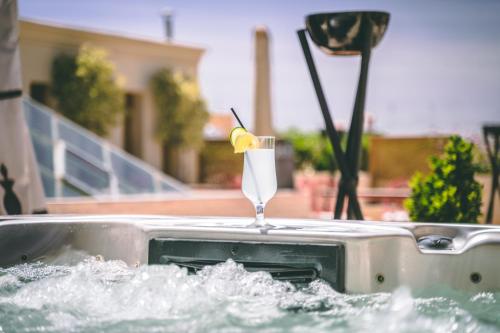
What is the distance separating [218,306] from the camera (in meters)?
1.69

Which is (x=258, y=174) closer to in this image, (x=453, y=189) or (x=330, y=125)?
(x=330, y=125)

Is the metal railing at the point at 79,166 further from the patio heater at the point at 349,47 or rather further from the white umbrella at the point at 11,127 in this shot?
the patio heater at the point at 349,47

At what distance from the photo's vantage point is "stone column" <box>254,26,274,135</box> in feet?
27.7

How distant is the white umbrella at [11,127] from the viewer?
8.80 ft

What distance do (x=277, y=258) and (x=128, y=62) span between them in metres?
10.7

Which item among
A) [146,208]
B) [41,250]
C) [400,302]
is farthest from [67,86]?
[400,302]

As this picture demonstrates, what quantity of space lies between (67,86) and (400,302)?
9.67 meters

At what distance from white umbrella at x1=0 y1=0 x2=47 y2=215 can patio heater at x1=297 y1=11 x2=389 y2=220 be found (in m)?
1.22

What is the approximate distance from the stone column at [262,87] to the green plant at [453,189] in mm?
5407

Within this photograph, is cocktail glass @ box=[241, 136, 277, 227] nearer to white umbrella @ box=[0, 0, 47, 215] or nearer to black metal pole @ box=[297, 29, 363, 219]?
black metal pole @ box=[297, 29, 363, 219]

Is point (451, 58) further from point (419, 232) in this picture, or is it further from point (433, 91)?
point (419, 232)

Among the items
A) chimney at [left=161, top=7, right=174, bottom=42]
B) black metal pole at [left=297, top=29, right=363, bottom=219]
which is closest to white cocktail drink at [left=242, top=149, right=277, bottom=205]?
black metal pole at [left=297, top=29, right=363, bottom=219]

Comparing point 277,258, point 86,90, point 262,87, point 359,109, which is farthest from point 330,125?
point 86,90

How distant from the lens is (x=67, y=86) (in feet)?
34.8
